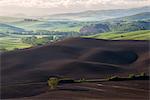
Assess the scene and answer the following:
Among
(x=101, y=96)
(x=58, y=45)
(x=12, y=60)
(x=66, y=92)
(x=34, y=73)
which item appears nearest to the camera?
(x=101, y=96)

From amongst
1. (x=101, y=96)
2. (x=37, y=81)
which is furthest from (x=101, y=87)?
(x=37, y=81)

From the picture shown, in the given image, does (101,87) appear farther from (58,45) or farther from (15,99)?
(58,45)

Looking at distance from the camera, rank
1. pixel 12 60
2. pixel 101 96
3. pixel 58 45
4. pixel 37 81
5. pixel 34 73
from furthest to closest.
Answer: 1. pixel 58 45
2. pixel 12 60
3. pixel 34 73
4. pixel 37 81
5. pixel 101 96

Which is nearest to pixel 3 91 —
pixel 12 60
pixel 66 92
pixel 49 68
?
pixel 66 92

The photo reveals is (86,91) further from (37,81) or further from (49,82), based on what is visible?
(37,81)

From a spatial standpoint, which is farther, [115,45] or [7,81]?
[115,45]

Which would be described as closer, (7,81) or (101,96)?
(101,96)
